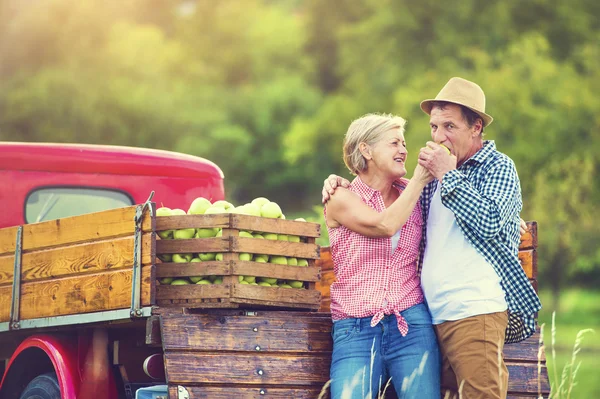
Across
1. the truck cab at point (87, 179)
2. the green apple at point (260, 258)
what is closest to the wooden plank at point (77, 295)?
the green apple at point (260, 258)

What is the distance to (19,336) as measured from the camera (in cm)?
633

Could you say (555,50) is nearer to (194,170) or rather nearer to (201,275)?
(194,170)

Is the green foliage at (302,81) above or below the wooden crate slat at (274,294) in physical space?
above

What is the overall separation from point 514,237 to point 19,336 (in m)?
3.17

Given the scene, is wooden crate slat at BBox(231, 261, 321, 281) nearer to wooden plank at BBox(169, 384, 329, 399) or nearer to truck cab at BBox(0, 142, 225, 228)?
wooden plank at BBox(169, 384, 329, 399)

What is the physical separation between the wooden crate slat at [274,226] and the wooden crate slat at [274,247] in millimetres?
61

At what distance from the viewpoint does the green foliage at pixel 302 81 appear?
31.6 m

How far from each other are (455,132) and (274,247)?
111 cm

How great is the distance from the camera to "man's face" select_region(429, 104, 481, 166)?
5203 millimetres

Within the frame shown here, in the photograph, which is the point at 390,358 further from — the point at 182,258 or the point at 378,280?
the point at 182,258

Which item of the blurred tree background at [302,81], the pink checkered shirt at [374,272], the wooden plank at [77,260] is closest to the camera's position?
the pink checkered shirt at [374,272]

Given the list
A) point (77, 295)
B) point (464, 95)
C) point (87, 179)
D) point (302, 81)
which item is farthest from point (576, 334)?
point (302, 81)

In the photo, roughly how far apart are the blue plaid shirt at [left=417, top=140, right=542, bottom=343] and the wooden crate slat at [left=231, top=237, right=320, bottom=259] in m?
0.93

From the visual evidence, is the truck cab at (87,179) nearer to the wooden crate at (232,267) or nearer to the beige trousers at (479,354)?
the wooden crate at (232,267)
